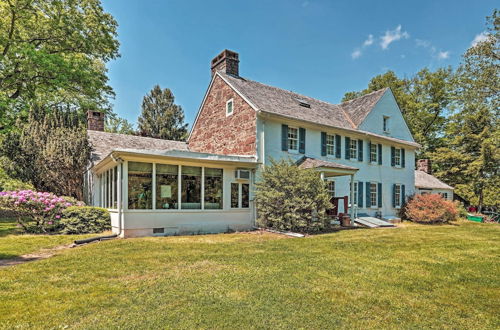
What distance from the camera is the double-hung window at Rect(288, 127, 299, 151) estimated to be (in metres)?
14.0

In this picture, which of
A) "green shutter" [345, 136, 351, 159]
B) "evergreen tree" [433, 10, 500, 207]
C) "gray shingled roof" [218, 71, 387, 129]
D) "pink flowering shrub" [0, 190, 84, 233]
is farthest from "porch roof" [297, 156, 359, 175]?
"evergreen tree" [433, 10, 500, 207]

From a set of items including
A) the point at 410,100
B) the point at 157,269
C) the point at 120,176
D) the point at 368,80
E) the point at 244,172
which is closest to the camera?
the point at 157,269

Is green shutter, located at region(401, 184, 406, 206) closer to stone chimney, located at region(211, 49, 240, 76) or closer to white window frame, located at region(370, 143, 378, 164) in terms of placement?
white window frame, located at region(370, 143, 378, 164)

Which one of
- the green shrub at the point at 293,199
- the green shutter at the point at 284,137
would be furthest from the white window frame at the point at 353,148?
the green shrub at the point at 293,199

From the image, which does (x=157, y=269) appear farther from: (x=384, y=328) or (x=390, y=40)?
(x=390, y=40)

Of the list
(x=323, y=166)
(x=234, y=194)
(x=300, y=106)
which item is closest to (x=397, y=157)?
(x=300, y=106)

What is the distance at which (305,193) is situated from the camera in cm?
1118

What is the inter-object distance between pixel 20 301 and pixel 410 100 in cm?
3526

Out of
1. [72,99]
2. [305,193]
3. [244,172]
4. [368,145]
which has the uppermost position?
[72,99]

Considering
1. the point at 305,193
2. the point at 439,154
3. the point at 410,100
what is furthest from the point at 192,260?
the point at 410,100

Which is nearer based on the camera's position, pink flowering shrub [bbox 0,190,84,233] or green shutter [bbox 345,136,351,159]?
pink flowering shrub [bbox 0,190,84,233]

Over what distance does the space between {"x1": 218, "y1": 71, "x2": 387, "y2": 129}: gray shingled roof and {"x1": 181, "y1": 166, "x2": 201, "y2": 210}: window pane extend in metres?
4.12

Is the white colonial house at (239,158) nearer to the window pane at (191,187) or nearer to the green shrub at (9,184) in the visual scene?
the window pane at (191,187)

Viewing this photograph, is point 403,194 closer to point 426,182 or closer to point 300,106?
point 426,182
